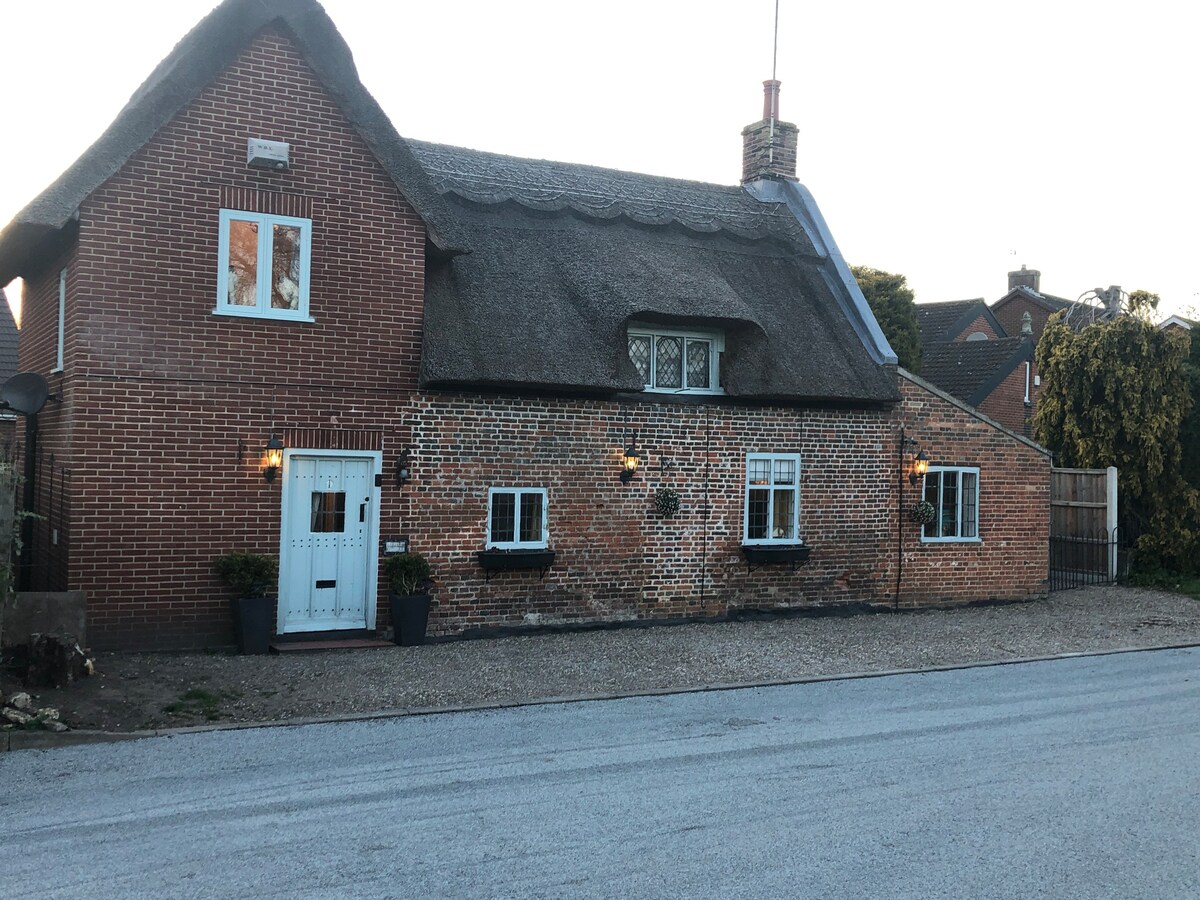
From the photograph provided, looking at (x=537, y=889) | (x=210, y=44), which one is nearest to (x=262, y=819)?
(x=537, y=889)

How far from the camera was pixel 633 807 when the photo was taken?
729 centimetres

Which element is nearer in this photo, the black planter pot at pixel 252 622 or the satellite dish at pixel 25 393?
the black planter pot at pixel 252 622

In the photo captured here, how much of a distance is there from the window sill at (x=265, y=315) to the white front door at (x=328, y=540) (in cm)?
150

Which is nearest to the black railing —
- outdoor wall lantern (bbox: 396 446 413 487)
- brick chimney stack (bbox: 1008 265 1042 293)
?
outdoor wall lantern (bbox: 396 446 413 487)

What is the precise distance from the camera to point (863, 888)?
592cm

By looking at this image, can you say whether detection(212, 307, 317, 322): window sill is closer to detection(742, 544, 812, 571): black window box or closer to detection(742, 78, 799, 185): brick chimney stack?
detection(742, 544, 812, 571): black window box

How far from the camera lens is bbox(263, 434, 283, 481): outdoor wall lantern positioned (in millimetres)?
12531

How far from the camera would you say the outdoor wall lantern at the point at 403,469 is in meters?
13.4

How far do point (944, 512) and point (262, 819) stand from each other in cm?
1307

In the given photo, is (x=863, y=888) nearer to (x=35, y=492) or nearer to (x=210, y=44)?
(x=210, y=44)

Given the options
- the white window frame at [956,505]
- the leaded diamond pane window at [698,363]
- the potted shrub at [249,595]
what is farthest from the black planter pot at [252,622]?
the white window frame at [956,505]

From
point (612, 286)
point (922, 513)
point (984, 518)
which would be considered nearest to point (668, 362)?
point (612, 286)

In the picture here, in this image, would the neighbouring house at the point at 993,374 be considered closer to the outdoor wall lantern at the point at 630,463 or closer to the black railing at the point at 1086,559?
the black railing at the point at 1086,559

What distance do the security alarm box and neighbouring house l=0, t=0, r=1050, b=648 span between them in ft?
0.10
